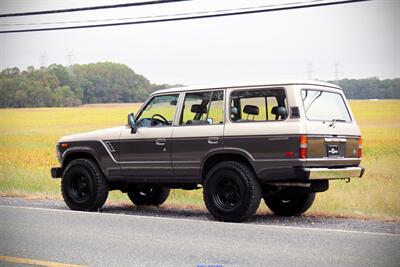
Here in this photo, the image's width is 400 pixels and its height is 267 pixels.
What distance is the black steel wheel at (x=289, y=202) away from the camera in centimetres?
1233

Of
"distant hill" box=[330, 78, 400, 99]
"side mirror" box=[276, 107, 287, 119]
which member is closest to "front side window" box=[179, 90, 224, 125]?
"side mirror" box=[276, 107, 287, 119]


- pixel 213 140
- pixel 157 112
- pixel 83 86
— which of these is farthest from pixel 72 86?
pixel 213 140

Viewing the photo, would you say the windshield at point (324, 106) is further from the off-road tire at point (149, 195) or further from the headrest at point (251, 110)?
the off-road tire at point (149, 195)

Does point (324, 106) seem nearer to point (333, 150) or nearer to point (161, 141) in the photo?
point (333, 150)

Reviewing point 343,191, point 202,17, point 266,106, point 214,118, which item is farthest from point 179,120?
point 202,17

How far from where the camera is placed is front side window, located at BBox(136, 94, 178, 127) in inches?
491

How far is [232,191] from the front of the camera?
1130 cm

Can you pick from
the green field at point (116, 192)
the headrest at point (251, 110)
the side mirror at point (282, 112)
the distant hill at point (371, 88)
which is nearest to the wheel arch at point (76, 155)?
the green field at point (116, 192)

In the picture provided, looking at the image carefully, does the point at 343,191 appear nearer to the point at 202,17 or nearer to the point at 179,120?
the point at 179,120

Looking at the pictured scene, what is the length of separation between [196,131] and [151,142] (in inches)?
37.5

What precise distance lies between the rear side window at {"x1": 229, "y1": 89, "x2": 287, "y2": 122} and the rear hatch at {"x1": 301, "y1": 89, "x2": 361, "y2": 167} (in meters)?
0.40

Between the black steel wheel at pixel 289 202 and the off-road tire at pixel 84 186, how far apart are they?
2.91m

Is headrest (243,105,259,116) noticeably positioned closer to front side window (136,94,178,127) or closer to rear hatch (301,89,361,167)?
rear hatch (301,89,361,167)

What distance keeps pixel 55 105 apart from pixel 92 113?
5.08 feet
